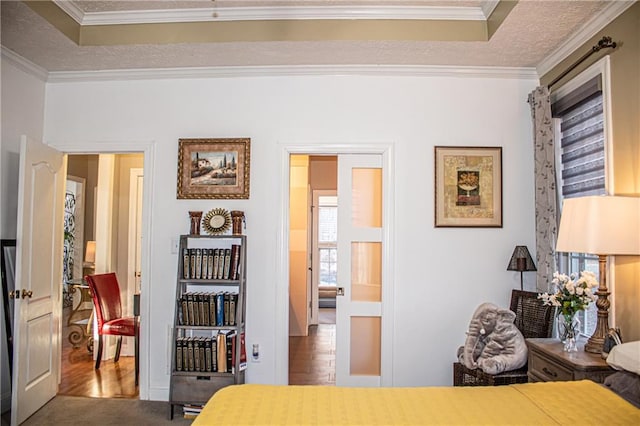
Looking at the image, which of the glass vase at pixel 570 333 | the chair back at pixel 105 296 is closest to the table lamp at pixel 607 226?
the glass vase at pixel 570 333

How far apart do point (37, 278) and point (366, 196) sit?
2.76 metres

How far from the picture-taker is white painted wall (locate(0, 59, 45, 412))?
3408 millimetres

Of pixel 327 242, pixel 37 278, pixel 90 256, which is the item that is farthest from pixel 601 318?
pixel 327 242

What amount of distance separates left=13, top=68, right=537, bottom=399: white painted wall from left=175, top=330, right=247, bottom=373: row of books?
0.33 metres

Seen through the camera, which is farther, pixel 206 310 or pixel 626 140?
pixel 206 310

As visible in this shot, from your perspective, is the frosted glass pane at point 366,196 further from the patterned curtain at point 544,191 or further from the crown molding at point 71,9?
the crown molding at point 71,9

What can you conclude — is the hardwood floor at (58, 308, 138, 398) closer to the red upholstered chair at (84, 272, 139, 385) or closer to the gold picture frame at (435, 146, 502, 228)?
the red upholstered chair at (84, 272, 139, 385)

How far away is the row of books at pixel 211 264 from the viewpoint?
3.42m

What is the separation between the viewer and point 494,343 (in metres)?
2.92

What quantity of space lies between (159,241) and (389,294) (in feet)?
6.62

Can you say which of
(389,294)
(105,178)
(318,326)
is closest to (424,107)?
(389,294)

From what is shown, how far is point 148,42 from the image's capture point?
3.21 m

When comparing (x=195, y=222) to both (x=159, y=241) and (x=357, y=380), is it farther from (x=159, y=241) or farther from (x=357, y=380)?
(x=357, y=380)

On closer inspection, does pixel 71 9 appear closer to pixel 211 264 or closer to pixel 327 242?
pixel 211 264
